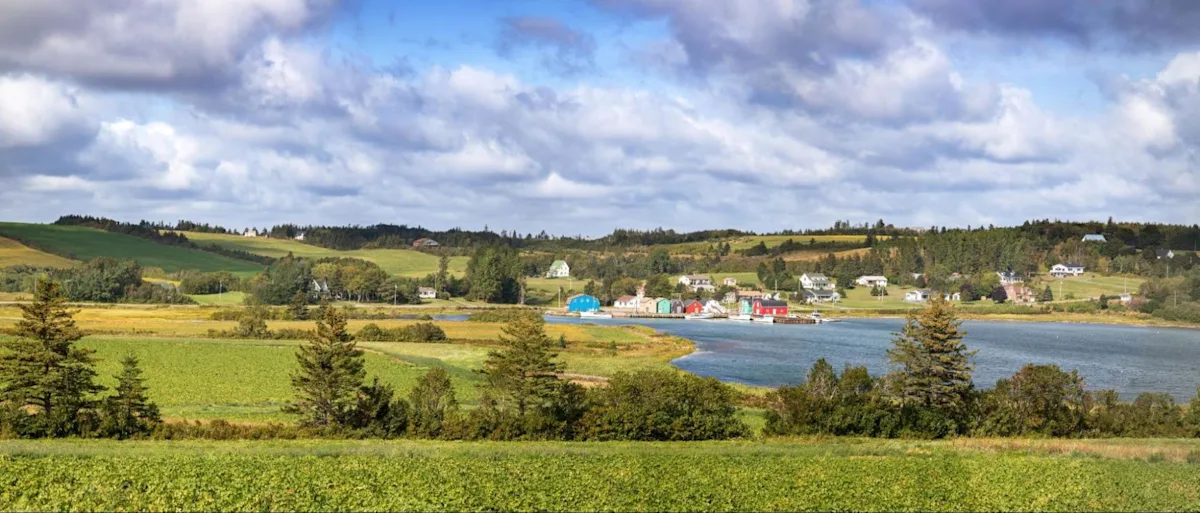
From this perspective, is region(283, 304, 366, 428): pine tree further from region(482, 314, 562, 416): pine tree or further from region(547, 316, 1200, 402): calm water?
region(547, 316, 1200, 402): calm water

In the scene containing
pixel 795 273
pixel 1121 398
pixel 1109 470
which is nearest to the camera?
pixel 1109 470

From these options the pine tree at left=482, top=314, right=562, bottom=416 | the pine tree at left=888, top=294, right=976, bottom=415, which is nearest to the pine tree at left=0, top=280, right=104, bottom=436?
the pine tree at left=482, top=314, right=562, bottom=416

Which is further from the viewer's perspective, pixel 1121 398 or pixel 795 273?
pixel 795 273

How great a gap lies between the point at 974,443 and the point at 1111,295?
469 ft

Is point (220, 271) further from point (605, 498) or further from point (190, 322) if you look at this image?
point (605, 498)

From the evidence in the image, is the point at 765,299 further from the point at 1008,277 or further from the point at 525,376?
the point at 525,376

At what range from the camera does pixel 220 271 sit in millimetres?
165125

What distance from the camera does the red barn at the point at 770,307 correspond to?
139m

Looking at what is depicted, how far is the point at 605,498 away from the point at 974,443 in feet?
58.1

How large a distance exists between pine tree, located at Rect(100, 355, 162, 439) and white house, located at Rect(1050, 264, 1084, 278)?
17942cm

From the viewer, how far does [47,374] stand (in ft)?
111

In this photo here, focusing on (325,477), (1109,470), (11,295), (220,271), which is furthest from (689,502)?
(220,271)

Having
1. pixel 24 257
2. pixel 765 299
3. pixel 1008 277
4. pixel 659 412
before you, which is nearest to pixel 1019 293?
pixel 1008 277

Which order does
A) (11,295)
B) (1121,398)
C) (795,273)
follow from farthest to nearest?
(795,273)
(11,295)
(1121,398)
